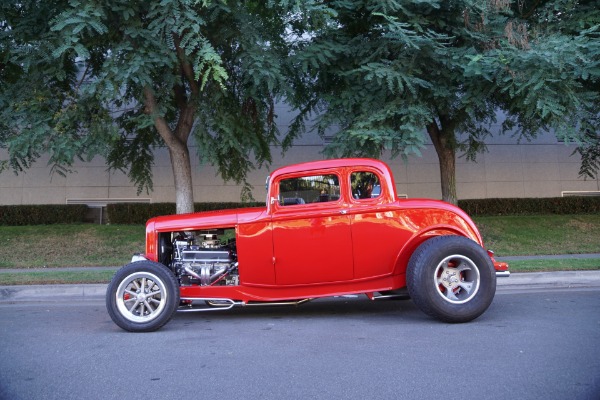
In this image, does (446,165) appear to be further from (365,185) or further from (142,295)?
(142,295)

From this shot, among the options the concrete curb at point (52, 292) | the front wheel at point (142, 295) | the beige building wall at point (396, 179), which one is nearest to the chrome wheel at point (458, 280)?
the front wheel at point (142, 295)

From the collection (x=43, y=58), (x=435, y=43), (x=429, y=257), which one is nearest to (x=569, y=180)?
(x=435, y=43)

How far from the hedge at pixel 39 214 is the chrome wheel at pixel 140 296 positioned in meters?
12.3

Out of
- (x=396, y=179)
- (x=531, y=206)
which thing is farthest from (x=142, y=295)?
(x=531, y=206)

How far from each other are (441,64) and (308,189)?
5640mm

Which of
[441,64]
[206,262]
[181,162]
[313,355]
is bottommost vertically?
[313,355]

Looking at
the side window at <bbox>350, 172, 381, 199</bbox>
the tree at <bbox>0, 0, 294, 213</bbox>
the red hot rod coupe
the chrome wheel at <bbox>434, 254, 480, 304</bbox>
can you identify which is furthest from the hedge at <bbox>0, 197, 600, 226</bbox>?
the chrome wheel at <bbox>434, 254, 480, 304</bbox>

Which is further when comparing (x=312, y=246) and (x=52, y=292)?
(x=52, y=292)

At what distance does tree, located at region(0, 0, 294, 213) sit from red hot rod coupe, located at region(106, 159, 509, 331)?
12.4ft

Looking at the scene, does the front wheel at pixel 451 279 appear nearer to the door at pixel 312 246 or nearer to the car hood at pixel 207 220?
the door at pixel 312 246

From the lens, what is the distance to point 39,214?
1747cm

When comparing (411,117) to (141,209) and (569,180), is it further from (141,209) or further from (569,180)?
(569,180)

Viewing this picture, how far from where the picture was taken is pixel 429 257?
6.26 metres

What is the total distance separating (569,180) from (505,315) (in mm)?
15784
